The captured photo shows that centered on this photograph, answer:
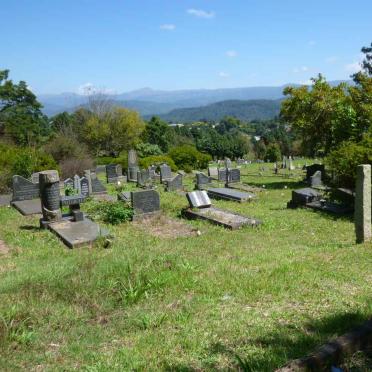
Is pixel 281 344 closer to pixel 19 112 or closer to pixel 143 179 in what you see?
pixel 143 179

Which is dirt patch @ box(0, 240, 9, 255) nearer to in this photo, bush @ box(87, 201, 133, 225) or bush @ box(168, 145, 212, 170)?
bush @ box(87, 201, 133, 225)

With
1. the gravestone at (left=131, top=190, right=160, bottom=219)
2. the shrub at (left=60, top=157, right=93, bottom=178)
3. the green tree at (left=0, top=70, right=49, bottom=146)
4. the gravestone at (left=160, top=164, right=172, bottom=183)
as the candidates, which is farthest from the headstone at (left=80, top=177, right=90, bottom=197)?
the green tree at (left=0, top=70, right=49, bottom=146)

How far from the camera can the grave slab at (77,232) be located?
970 cm

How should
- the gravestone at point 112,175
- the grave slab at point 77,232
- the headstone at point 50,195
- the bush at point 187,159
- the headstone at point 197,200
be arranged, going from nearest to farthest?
the grave slab at point 77,232 < the headstone at point 50,195 < the headstone at point 197,200 < the gravestone at point 112,175 < the bush at point 187,159

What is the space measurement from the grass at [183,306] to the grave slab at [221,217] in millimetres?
2423

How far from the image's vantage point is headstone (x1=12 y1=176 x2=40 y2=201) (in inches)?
637

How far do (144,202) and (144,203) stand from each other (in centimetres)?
3

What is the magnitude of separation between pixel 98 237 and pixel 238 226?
3641 millimetres

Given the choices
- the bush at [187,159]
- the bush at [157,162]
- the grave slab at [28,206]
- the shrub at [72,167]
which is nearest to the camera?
the grave slab at [28,206]

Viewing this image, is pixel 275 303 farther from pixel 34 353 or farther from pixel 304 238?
pixel 304 238

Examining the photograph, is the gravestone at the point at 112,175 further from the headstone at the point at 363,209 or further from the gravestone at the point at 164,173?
the headstone at the point at 363,209

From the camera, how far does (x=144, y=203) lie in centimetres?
1283

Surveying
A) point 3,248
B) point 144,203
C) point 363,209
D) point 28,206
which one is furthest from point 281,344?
point 28,206

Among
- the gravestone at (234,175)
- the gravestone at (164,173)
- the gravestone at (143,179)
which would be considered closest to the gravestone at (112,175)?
the gravestone at (143,179)
